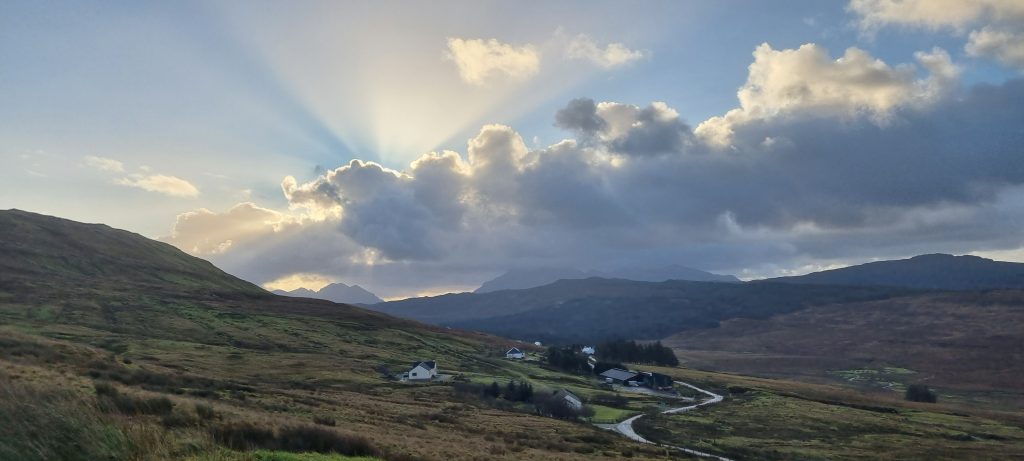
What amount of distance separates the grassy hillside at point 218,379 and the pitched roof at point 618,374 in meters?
16.5

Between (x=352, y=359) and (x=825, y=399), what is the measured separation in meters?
98.9

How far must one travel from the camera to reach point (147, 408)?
23094 millimetres

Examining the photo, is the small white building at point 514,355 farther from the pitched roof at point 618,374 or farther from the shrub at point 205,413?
the shrub at point 205,413

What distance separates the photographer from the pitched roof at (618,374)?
14388 centimetres

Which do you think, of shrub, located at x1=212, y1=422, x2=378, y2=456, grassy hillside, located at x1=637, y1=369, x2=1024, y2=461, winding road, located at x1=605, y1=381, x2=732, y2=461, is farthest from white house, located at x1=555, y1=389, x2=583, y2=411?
shrub, located at x1=212, y1=422, x2=378, y2=456

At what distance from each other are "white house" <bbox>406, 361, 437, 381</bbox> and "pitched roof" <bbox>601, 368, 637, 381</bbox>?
52037 millimetres

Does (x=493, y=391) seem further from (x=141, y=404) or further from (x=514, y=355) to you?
(x=514, y=355)

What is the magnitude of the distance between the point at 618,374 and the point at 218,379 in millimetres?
108440

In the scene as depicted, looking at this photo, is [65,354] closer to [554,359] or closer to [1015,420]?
[554,359]

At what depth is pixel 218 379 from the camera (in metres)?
57.0

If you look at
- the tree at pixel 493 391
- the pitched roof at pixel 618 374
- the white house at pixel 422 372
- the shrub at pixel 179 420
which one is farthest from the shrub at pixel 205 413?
the pitched roof at pixel 618 374

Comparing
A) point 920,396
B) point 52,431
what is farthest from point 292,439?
point 920,396

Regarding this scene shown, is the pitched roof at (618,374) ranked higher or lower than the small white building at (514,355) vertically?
lower

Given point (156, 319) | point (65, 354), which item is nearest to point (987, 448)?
point (65, 354)
